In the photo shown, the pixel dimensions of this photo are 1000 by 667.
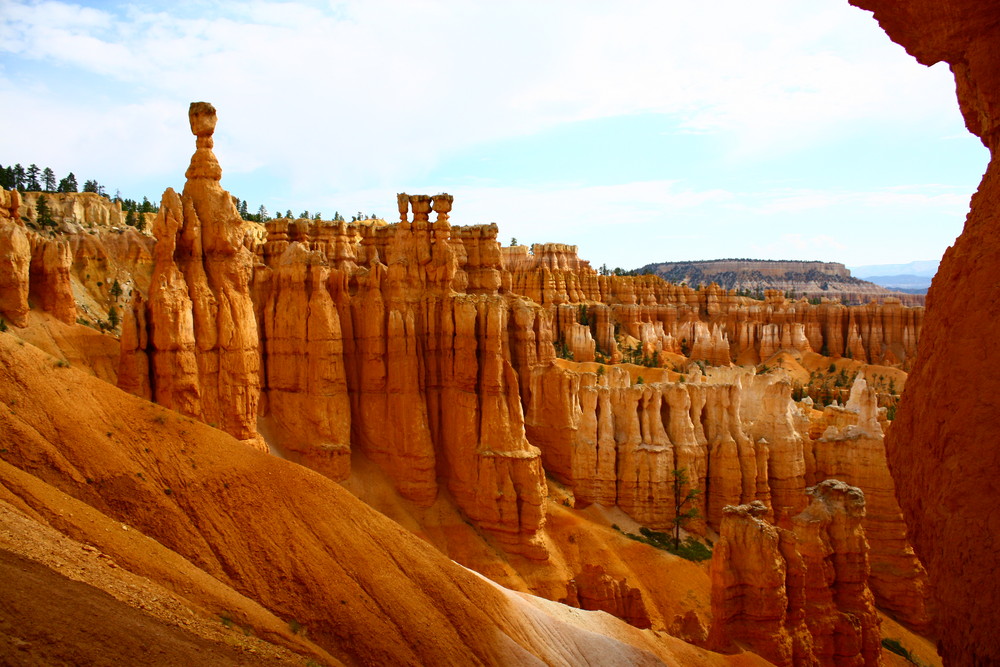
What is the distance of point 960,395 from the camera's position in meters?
7.95

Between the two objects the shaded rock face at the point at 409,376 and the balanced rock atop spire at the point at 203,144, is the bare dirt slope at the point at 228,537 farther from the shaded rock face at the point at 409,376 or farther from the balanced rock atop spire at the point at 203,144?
the shaded rock face at the point at 409,376

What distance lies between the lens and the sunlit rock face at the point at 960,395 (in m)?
7.34

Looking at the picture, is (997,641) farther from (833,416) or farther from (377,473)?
(833,416)

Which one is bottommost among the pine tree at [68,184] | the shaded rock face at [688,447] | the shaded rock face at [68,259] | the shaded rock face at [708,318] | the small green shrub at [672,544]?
the small green shrub at [672,544]

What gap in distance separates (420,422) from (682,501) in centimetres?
1269

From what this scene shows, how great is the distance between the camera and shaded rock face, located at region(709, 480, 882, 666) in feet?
67.8

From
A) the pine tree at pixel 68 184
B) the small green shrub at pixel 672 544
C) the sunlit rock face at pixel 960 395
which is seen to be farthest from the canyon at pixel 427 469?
the pine tree at pixel 68 184

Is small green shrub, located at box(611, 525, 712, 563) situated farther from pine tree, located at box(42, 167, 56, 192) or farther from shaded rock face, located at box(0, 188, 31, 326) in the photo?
pine tree, located at box(42, 167, 56, 192)

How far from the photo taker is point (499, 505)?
28.2 meters

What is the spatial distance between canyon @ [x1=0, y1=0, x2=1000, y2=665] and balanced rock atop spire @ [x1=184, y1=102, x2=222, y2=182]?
0.28 ft

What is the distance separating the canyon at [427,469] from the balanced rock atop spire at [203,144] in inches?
3.4

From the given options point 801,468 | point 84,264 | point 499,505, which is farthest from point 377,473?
point 84,264

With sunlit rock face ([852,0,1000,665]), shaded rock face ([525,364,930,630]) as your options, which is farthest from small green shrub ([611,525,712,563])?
sunlit rock face ([852,0,1000,665])

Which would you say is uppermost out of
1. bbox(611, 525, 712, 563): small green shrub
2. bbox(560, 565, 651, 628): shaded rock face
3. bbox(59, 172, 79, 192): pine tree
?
bbox(59, 172, 79, 192): pine tree
